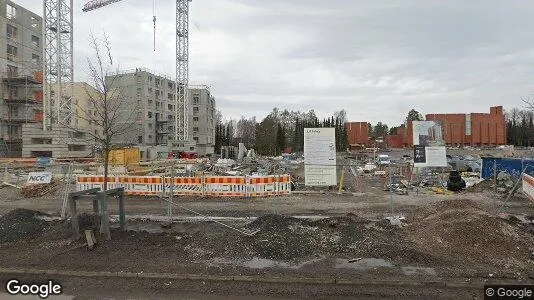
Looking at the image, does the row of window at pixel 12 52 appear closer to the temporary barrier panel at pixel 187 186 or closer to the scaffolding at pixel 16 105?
the scaffolding at pixel 16 105

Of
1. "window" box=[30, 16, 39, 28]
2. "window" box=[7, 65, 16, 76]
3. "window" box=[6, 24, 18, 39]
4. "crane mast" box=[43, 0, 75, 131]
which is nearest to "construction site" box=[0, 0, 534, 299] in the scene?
"crane mast" box=[43, 0, 75, 131]

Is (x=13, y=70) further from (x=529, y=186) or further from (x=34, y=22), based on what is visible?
(x=529, y=186)

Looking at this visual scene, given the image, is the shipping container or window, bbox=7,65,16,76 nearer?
the shipping container

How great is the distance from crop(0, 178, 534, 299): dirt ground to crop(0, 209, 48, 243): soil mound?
0.07ft

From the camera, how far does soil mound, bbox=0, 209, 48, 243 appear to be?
9.28 metres

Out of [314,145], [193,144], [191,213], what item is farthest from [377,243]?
[193,144]

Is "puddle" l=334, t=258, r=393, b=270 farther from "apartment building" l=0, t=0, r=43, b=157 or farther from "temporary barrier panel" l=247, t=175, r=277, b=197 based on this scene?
"apartment building" l=0, t=0, r=43, b=157

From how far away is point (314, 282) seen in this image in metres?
6.57

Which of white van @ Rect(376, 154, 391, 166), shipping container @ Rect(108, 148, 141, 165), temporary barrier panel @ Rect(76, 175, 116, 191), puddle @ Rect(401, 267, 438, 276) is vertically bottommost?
puddle @ Rect(401, 267, 438, 276)

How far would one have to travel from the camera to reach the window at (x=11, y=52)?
2413 inches

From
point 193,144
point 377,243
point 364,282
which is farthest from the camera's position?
point 193,144

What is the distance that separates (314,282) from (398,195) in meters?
11.8

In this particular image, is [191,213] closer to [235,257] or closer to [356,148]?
[235,257]

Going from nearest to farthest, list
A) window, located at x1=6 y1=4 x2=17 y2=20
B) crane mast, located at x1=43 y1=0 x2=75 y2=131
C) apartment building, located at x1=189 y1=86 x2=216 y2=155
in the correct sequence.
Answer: crane mast, located at x1=43 y1=0 x2=75 y2=131 < window, located at x1=6 y1=4 x2=17 y2=20 < apartment building, located at x1=189 y1=86 x2=216 y2=155
